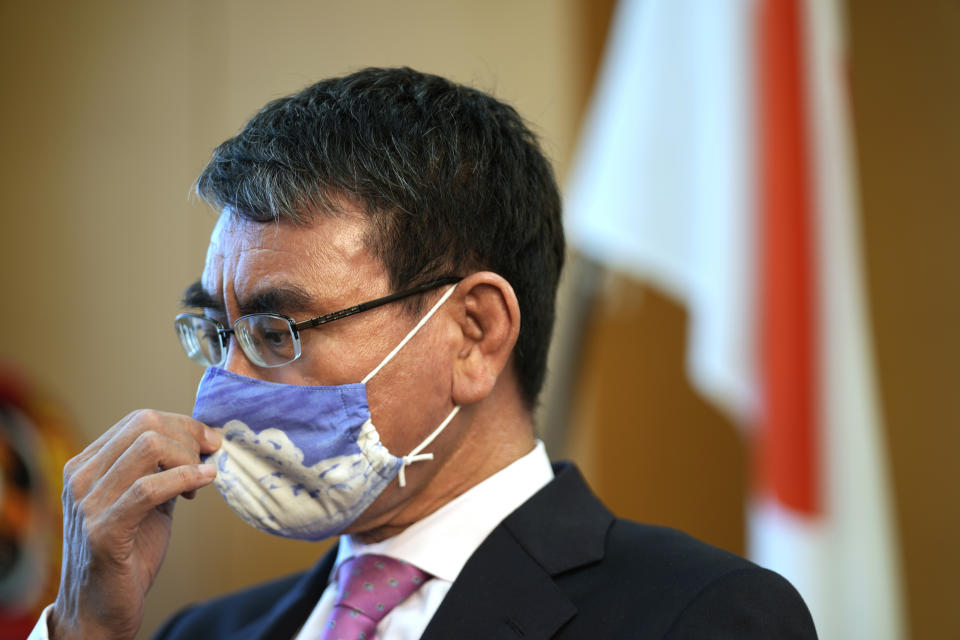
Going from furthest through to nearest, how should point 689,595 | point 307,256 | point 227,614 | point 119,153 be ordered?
point 119,153 < point 227,614 < point 307,256 < point 689,595

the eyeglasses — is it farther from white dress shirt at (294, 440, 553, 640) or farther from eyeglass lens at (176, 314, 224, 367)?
white dress shirt at (294, 440, 553, 640)

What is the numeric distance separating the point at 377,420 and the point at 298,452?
0.45 ft

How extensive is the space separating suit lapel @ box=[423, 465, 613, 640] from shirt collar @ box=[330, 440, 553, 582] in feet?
0.11

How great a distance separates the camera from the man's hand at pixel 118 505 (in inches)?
57.7

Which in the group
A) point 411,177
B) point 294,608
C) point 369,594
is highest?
point 411,177

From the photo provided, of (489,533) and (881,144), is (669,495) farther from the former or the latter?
(489,533)

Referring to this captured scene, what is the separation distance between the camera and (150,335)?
155 inches

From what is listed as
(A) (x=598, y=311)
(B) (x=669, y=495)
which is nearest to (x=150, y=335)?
(A) (x=598, y=311)

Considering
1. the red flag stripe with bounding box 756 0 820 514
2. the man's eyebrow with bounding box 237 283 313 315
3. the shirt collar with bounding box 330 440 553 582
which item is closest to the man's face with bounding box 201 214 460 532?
the man's eyebrow with bounding box 237 283 313 315

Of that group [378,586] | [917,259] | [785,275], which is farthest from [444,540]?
[917,259]

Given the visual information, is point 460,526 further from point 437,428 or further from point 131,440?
point 131,440

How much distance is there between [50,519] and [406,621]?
214 centimetres

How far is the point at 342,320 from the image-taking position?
4.87ft

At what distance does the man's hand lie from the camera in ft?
4.81
